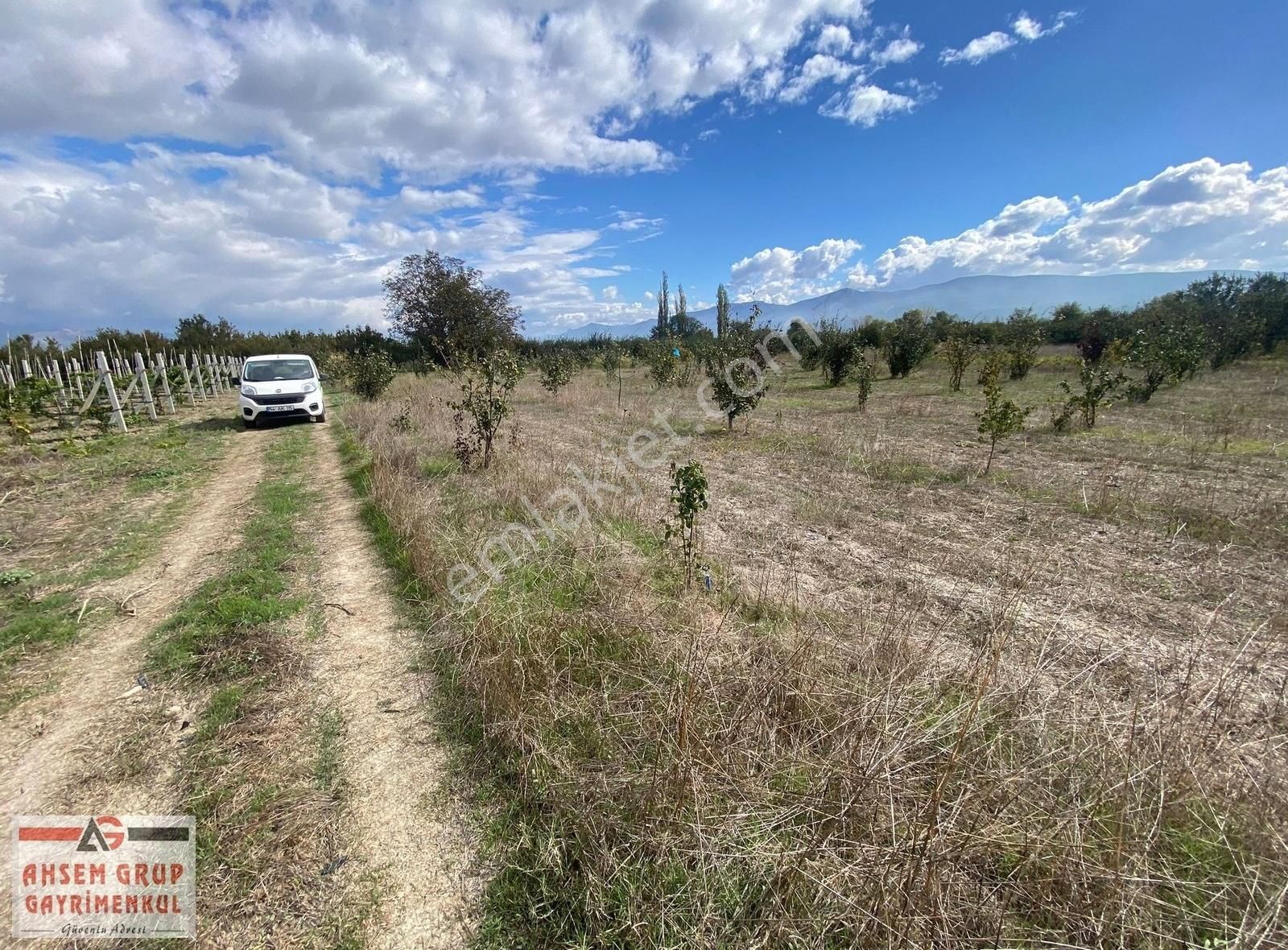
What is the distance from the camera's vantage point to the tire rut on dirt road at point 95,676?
231 centimetres

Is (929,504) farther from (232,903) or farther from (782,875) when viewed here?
(232,903)

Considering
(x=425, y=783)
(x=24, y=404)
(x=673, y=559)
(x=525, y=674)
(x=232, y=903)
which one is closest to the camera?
(x=232, y=903)

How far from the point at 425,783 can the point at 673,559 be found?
251 centimetres

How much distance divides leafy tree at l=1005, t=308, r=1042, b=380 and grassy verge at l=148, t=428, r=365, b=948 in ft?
75.6

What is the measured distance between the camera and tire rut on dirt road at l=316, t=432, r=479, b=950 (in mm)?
1814

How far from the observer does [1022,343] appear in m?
19.6

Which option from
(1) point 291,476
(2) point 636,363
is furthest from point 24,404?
(2) point 636,363

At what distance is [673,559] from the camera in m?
4.38

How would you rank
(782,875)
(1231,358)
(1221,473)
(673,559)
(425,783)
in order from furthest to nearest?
(1231,358)
(1221,473)
(673,559)
(425,783)
(782,875)

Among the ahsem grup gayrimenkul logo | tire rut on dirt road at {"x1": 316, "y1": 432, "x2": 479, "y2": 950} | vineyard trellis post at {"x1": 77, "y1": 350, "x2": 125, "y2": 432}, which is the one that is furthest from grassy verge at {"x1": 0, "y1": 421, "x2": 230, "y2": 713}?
tire rut on dirt road at {"x1": 316, "y1": 432, "x2": 479, "y2": 950}

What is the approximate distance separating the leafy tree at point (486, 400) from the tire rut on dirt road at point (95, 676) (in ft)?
9.83

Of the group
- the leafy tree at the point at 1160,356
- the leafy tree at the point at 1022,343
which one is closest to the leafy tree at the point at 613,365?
the leafy tree at the point at 1022,343

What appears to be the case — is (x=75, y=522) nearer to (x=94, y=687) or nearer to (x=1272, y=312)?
(x=94, y=687)

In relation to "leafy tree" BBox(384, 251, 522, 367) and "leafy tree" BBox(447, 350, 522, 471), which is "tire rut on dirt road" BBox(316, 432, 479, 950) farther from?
"leafy tree" BBox(384, 251, 522, 367)
